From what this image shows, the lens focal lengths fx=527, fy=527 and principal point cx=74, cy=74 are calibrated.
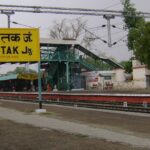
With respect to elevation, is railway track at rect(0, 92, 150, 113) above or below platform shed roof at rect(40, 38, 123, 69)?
below

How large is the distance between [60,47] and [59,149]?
250 feet

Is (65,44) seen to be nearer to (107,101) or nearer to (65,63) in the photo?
(65,63)

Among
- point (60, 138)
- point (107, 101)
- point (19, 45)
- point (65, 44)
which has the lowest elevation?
point (60, 138)

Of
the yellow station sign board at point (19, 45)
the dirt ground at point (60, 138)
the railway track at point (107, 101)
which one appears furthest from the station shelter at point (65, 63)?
the dirt ground at point (60, 138)

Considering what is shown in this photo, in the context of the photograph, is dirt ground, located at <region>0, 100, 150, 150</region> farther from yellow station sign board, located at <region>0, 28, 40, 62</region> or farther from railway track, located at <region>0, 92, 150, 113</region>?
yellow station sign board, located at <region>0, 28, 40, 62</region>

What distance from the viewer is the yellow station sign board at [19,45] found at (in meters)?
32.0

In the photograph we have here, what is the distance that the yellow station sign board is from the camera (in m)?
32.0

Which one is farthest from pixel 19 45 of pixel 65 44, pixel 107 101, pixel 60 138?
pixel 65 44

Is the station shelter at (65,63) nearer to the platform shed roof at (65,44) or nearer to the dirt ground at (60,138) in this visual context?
the platform shed roof at (65,44)

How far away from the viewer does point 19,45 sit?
32.2 m

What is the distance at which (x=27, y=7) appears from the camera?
6062 centimetres

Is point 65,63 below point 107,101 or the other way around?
the other way around

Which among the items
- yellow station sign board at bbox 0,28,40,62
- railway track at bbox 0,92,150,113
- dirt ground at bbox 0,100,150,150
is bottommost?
dirt ground at bbox 0,100,150,150

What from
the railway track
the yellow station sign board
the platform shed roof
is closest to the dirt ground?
the railway track
